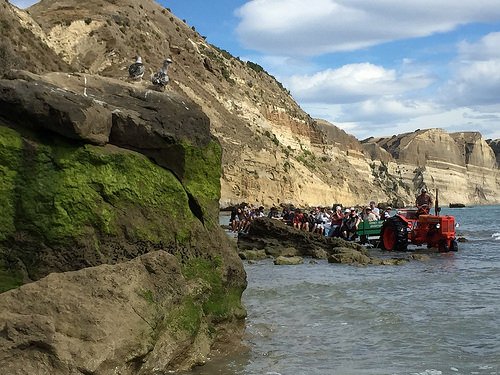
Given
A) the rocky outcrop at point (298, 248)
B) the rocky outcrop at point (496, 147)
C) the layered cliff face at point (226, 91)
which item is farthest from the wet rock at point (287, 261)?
the rocky outcrop at point (496, 147)

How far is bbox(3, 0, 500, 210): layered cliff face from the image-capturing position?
53.2 m

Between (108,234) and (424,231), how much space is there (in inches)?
597

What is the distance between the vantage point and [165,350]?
545cm

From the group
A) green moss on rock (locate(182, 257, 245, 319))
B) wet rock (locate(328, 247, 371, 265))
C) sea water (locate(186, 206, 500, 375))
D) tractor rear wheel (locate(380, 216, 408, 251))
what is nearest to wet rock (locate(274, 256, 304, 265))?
wet rock (locate(328, 247, 371, 265))

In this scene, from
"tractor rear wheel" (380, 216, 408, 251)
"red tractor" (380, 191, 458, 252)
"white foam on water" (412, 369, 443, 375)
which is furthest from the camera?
"tractor rear wheel" (380, 216, 408, 251)

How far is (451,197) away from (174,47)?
106 m

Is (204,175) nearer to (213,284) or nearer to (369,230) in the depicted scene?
(213,284)

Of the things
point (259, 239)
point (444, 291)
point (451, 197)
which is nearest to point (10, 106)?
point (444, 291)

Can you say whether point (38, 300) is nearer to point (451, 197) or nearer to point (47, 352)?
point (47, 352)

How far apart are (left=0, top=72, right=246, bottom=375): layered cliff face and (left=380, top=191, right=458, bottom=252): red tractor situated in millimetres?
13170

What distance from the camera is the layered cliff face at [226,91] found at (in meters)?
53.2

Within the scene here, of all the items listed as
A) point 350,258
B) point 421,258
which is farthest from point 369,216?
point 350,258

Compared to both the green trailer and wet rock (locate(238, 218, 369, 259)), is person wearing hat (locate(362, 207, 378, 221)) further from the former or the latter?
wet rock (locate(238, 218, 369, 259))

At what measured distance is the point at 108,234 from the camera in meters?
5.79
